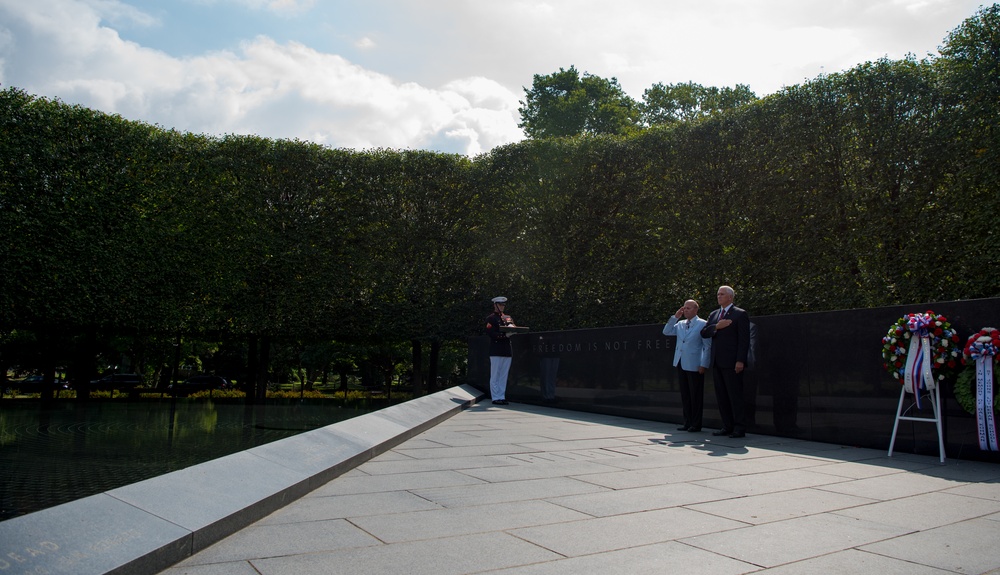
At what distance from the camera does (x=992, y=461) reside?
701 centimetres

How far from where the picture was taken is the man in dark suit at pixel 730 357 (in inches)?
353

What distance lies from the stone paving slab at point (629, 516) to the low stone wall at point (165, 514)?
0.11 metres

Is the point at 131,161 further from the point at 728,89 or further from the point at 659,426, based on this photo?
the point at 728,89

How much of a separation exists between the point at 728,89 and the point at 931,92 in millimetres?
21695

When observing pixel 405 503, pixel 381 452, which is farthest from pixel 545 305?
pixel 405 503

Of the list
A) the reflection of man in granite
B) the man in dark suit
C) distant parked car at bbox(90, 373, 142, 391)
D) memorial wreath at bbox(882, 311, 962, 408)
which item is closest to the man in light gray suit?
the man in dark suit

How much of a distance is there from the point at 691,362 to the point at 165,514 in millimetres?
7458

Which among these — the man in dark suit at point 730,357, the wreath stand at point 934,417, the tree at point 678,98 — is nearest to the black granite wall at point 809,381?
the wreath stand at point 934,417

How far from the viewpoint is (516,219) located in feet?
69.2

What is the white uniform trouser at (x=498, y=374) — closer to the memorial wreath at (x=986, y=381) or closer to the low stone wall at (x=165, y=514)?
the low stone wall at (x=165, y=514)

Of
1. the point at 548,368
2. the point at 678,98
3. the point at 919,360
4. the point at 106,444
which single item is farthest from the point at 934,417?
the point at 678,98

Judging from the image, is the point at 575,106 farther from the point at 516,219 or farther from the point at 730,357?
the point at 730,357

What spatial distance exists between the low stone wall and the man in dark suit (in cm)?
512

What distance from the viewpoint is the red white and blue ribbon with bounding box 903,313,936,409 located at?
278 inches
